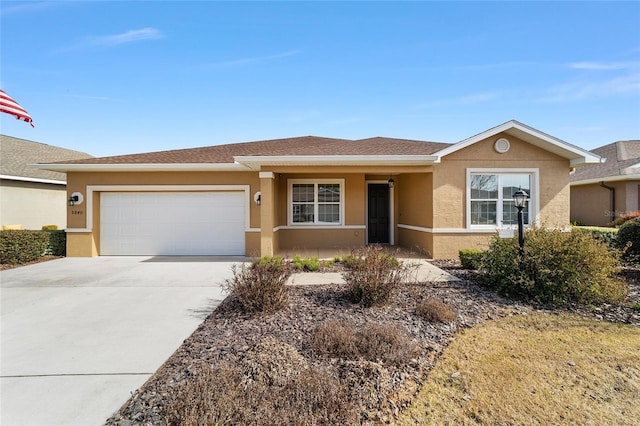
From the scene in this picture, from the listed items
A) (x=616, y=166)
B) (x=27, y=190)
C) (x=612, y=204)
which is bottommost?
(x=612, y=204)

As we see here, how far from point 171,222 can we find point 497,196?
11343 millimetres

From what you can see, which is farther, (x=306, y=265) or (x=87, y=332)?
(x=306, y=265)

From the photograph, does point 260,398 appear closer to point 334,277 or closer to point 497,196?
point 334,277

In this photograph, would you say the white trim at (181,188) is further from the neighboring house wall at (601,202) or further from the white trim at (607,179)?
the white trim at (607,179)

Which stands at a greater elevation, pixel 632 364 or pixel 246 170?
pixel 246 170

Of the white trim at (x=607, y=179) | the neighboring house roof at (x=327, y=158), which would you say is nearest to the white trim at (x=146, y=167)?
the neighboring house roof at (x=327, y=158)

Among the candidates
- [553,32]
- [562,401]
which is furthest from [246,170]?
[553,32]

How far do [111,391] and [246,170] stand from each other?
8.67 meters

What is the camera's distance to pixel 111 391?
306 cm

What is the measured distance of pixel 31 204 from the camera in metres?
14.7

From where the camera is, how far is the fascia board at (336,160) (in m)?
9.52

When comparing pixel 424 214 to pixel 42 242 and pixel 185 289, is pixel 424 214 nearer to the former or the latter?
pixel 185 289

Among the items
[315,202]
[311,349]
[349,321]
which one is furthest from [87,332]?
[315,202]

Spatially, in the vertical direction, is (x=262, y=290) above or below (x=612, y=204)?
below
